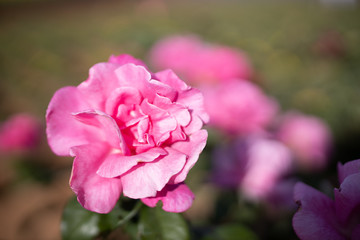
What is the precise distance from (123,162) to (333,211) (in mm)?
347

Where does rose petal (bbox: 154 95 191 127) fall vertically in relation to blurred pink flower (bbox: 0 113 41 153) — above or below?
above

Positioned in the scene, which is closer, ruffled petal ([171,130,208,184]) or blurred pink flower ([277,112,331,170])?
ruffled petal ([171,130,208,184])

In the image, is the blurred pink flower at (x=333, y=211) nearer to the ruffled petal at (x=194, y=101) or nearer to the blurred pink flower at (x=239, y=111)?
the ruffled petal at (x=194, y=101)

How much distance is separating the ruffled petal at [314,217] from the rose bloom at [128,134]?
17 cm

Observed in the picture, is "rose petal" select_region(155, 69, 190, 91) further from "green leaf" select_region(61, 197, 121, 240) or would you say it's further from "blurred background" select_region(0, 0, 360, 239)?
"blurred background" select_region(0, 0, 360, 239)

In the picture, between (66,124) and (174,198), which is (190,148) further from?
(66,124)

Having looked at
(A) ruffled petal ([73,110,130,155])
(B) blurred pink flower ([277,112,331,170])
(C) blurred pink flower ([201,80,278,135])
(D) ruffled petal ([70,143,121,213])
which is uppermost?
(A) ruffled petal ([73,110,130,155])

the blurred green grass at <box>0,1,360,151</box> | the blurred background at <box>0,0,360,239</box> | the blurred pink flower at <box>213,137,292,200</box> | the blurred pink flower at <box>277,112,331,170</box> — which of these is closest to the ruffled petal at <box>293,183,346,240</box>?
the blurred background at <box>0,0,360,239</box>

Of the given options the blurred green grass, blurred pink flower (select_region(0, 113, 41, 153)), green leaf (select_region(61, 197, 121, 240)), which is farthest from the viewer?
the blurred green grass

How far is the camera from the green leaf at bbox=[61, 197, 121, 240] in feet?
1.69

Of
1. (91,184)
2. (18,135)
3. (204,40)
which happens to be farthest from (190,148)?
(204,40)

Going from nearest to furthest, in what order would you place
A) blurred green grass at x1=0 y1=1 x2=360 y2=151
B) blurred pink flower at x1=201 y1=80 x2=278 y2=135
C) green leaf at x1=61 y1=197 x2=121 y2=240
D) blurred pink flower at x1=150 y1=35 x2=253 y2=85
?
1. green leaf at x1=61 y1=197 x2=121 y2=240
2. blurred pink flower at x1=201 y1=80 x2=278 y2=135
3. blurred pink flower at x1=150 y1=35 x2=253 y2=85
4. blurred green grass at x1=0 y1=1 x2=360 y2=151

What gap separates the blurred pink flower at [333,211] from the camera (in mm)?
419

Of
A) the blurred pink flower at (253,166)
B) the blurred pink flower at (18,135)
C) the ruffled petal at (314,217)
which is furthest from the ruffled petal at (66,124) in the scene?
the blurred pink flower at (18,135)
